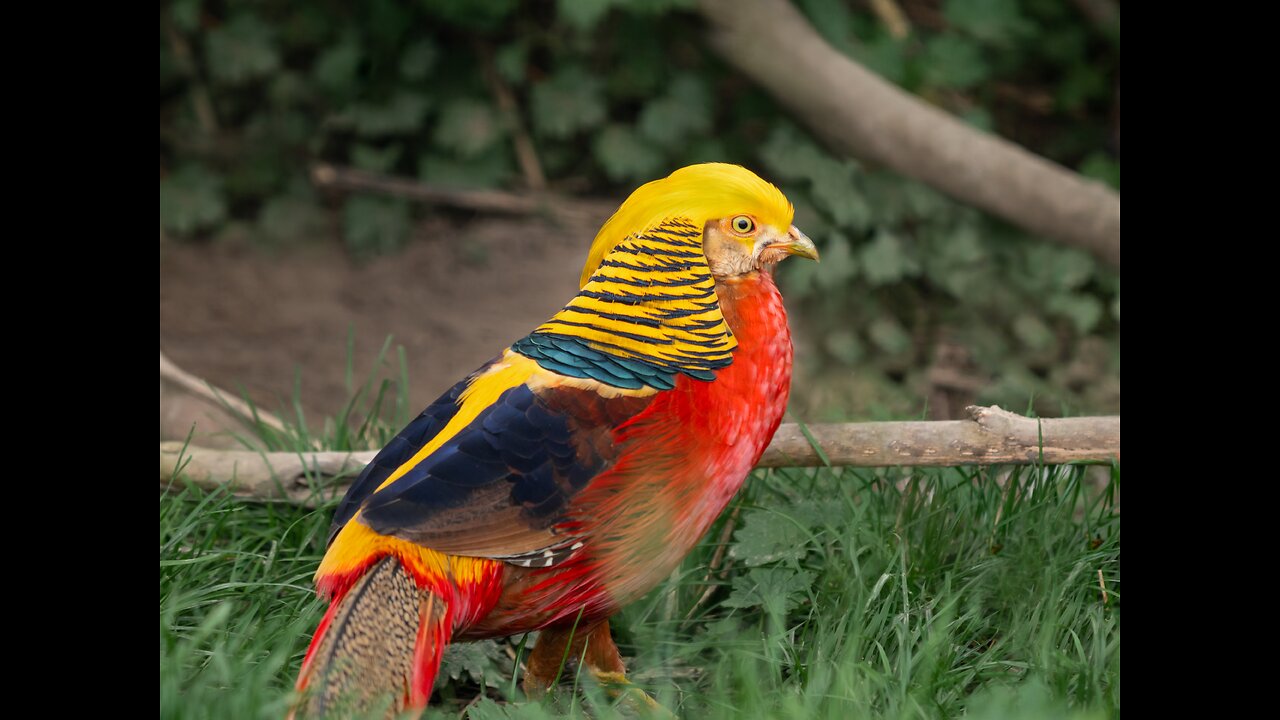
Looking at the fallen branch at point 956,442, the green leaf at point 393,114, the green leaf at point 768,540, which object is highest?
the green leaf at point 393,114

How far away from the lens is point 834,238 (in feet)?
16.6

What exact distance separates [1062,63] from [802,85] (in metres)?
1.46

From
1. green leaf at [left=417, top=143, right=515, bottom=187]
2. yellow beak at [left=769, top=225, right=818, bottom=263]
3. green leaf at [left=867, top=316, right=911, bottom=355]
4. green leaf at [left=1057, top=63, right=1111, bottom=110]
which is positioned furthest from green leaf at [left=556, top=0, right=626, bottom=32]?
yellow beak at [left=769, top=225, right=818, bottom=263]

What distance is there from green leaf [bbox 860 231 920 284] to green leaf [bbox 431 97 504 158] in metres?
1.66

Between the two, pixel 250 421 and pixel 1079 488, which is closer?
pixel 1079 488

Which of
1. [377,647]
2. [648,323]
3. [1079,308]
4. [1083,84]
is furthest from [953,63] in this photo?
[377,647]

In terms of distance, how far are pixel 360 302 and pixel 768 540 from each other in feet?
10.1

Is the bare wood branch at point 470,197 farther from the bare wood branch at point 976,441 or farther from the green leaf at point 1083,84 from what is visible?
the bare wood branch at point 976,441

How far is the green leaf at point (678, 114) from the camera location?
522cm

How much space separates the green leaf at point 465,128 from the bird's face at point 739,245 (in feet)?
10.7

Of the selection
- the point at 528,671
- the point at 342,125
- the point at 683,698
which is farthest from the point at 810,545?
the point at 342,125

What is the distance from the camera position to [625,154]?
5.30 m

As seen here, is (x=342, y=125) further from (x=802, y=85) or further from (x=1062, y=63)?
(x=1062, y=63)

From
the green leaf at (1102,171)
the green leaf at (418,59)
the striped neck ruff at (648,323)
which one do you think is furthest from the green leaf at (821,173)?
the striped neck ruff at (648,323)
